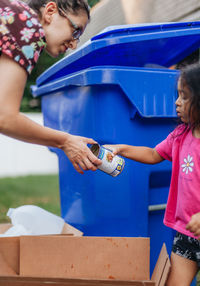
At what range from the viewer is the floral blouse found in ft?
4.77

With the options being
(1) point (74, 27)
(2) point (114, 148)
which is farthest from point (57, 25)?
(2) point (114, 148)

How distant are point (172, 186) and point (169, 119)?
0.43 metres

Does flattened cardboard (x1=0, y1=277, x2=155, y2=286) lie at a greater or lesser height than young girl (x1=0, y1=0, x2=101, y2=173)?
A: lesser

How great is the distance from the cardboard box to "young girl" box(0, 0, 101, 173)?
34 centimetres

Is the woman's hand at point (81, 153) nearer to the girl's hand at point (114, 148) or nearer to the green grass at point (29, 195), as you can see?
the girl's hand at point (114, 148)

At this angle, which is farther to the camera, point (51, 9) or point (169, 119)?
point (169, 119)

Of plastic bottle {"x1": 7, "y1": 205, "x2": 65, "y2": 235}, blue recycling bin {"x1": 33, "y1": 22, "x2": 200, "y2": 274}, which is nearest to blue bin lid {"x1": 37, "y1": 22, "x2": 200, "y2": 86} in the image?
blue recycling bin {"x1": 33, "y1": 22, "x2": 200, "y2": 274}

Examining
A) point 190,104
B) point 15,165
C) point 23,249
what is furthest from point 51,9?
point 15,165

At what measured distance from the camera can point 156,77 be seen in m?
1.92

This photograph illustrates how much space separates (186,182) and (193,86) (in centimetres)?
39

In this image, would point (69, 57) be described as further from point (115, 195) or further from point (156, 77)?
point (115, 195)

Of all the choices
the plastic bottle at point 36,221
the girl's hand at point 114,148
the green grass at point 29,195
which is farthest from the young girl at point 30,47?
the green grass at point 29,195

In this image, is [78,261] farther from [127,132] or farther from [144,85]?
[144,85]

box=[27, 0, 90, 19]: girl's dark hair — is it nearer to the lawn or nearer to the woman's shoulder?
the woman's shoulder
